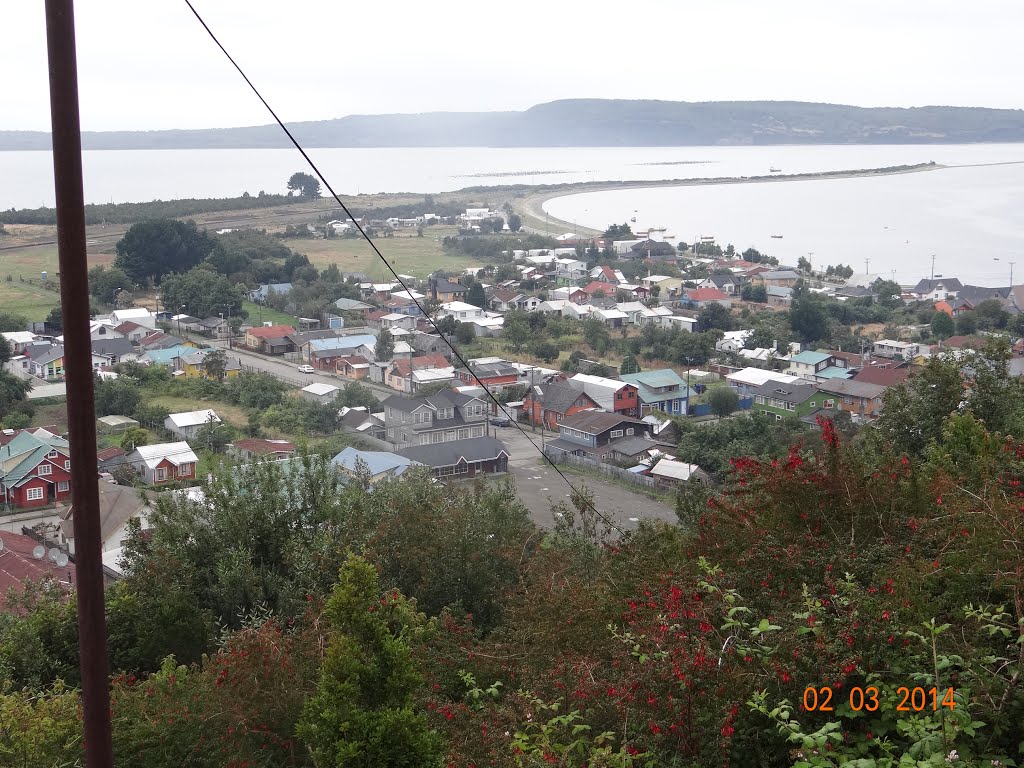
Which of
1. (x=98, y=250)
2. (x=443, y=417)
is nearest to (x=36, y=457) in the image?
(x=443, y=417)

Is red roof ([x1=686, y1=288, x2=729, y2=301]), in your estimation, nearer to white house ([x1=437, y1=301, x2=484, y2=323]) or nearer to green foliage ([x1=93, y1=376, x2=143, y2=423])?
white house ([x1=437, y1=301, x2=484, y2=323])

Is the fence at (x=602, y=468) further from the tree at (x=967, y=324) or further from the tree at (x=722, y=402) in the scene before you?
the tree at (x=967, y=324)

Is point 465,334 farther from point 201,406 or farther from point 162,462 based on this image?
point 162,462

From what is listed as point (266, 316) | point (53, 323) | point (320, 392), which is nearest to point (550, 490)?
point (320, 392)

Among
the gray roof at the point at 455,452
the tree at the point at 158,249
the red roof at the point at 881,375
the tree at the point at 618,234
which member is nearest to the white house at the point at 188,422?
the gray roof at the point at 455,452

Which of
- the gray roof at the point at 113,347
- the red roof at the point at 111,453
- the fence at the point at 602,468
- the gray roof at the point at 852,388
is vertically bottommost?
the fence at the point at 602,468

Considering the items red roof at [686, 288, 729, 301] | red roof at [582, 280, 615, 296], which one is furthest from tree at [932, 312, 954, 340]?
red roof at [582, 280, 615, 296]

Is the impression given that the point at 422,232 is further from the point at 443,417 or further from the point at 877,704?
the point at 877,704
